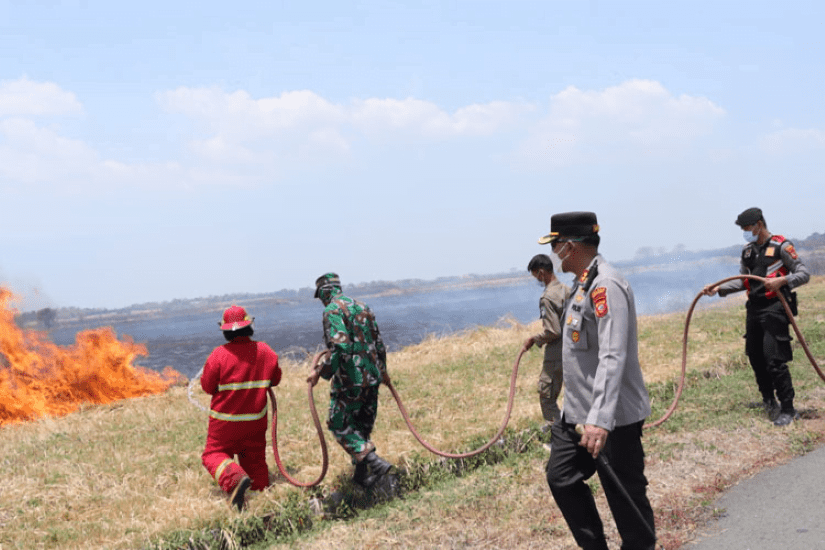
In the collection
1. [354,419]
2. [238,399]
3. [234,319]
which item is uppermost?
[234,319]

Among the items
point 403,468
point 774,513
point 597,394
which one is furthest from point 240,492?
point 774,513

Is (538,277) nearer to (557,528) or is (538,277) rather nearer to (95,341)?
(557,528)

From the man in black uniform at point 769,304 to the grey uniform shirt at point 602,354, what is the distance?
345 centimetres

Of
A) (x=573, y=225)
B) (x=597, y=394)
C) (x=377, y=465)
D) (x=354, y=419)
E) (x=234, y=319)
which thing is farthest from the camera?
(x=234, y=319)

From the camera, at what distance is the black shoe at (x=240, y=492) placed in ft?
18.1

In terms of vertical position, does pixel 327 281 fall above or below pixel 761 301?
above

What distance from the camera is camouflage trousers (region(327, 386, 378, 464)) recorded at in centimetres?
583

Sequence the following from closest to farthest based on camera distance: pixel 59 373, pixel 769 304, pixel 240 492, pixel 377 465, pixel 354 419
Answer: pixel 240 492
pixel 377 465
pixel 354 419
pixel 769 304
pixel 59 373

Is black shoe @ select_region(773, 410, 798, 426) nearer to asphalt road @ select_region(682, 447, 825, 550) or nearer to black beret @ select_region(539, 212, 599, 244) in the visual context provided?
asphalt road @ select_region(682, 447, 825, 550)

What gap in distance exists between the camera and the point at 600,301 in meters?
3.41

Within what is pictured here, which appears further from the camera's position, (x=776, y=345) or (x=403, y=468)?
(x=776, y=345)

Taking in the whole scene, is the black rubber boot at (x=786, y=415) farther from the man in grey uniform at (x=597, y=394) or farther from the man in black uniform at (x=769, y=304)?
the man in grey uniform at (x=597, y=394)

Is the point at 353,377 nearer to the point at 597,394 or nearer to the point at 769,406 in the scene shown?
the point at 597,394

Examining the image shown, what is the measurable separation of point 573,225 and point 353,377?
2.99 meters
